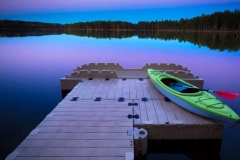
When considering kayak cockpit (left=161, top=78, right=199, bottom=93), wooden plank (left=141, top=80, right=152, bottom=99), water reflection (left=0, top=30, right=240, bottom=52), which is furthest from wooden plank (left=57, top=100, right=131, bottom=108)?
water reflection (left=0, top=30, right=240, bottom=52)

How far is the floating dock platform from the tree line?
93.7 metres

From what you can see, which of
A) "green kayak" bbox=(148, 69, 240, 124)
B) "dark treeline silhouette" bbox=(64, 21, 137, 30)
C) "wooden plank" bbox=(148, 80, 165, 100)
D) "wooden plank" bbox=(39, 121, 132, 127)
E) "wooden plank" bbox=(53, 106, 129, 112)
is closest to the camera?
"green kayak" bbox=(148, 69, 240, 124)

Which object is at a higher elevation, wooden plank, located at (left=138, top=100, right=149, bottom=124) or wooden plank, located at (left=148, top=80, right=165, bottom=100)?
wooden plank, located at (left=148, top=80, right=165, bottom=100)

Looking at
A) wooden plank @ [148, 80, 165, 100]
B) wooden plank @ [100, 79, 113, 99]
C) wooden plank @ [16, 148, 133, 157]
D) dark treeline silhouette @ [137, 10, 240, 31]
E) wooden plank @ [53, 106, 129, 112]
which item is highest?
dark treeline silhouette @ [137, 10, 240, 31]

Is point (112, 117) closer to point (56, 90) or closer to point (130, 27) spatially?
point (56, 90)

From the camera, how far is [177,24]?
126 metres

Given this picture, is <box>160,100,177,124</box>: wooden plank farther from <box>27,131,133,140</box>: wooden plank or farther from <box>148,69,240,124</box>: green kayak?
<box>27,131,133,140</box>: wooden plank

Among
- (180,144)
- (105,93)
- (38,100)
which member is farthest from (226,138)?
A: (38,100)

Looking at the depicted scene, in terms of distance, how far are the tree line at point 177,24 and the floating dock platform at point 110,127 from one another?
93652 mm

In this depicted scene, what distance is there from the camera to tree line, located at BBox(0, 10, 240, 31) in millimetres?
82625

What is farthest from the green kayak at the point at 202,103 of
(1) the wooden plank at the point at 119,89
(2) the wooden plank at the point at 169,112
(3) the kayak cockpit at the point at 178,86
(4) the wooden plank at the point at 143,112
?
(1) the wooden plank at the point at 119,89

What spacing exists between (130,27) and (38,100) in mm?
154956

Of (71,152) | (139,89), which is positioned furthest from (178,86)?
(71,152)

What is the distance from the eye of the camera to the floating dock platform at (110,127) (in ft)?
12.8
